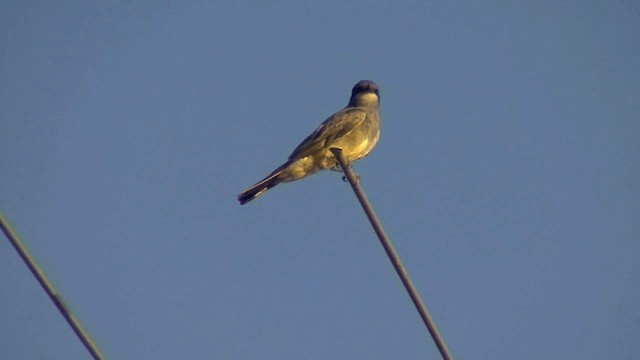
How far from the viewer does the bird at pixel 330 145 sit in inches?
384

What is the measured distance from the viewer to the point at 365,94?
12.0 m

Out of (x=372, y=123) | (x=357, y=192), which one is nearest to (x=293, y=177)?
(x=372, y=123)

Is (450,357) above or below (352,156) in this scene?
below

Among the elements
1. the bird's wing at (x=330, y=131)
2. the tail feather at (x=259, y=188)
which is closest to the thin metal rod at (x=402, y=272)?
the tail feather at (x=259, y=188)

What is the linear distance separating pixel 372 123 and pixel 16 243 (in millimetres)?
6947

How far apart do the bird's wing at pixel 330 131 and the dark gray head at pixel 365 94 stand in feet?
2.65

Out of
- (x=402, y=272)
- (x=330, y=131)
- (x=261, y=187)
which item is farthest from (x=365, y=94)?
(x=402, y=272)

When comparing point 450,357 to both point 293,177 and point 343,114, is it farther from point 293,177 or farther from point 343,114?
point 343,114

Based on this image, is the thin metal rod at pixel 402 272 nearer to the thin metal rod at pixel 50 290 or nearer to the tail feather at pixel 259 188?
the thin metal rod at pixel 50 290

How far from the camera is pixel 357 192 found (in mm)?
5340

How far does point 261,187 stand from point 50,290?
5.08 metres

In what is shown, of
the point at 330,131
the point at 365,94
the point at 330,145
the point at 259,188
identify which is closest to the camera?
the point at 259,188

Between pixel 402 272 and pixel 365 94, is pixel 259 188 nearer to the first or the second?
pixel 365 94

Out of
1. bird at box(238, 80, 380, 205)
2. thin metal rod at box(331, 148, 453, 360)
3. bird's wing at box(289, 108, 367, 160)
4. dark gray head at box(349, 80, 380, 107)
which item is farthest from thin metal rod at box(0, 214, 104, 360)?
dark gray head at box(349, 80, 380, 107)
